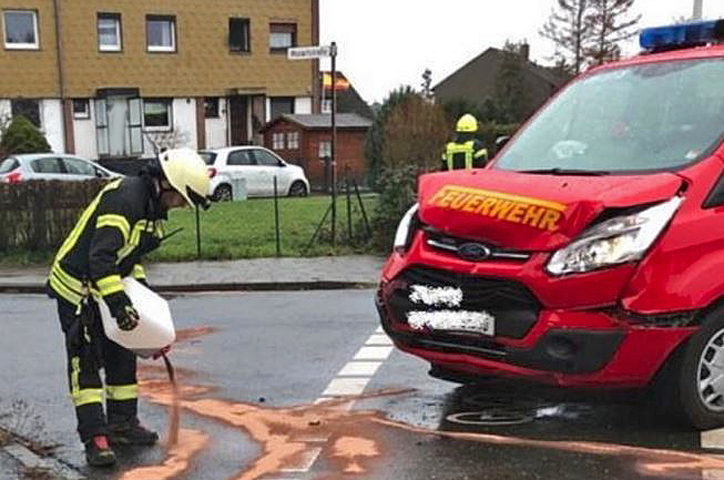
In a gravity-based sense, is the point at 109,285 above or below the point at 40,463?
above

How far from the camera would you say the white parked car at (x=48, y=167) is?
70.3 feet

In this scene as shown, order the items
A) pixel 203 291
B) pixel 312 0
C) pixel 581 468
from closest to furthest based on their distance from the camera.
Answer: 1. pixel 581 468
2. pixel 203 291
3. pixel 312 0

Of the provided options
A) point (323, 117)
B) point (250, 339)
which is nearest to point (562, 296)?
point (250, 339)

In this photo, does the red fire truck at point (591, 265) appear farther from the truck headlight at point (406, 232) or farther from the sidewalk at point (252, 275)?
the sidewalk at point (252, 275)

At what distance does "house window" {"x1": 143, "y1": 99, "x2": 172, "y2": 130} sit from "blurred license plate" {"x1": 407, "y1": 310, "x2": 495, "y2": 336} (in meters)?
35.9

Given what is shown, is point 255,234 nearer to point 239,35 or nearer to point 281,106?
point 281,106

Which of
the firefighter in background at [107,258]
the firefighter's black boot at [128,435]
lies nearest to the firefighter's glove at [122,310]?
the firefighter in background at [107,258]

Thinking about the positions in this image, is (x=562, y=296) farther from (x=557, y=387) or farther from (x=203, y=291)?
(x=203, y=291)

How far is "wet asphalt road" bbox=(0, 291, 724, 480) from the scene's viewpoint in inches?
193

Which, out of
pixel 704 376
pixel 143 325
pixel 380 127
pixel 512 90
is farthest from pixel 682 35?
pixel 512 90

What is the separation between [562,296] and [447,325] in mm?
716

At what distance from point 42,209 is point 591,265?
10.7 meters

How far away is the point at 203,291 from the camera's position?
11.9 metres

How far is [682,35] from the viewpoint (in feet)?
21.0
